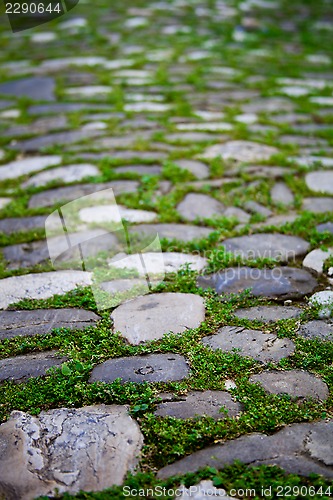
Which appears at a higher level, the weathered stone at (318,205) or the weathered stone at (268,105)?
the weathered stone at (268,105)

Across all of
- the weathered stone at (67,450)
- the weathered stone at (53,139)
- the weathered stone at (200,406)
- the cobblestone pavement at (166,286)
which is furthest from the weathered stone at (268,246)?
the weathered stone at (53,139)

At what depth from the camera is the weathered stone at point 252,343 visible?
1.99m

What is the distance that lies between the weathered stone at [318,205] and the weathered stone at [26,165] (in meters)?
1.76

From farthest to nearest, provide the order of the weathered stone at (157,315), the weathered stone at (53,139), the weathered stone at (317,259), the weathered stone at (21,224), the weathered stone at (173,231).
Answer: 1. the weathered stone at (53,139)
2. the weathered stone at (21,224)
3. the weathered stone at (173,231)
4. the weathered stone at (317,259)
5. the weathered stone at (157,315)

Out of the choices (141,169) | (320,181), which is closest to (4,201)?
(141,169)

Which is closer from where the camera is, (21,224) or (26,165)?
(21,224)

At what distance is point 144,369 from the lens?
6.31ft

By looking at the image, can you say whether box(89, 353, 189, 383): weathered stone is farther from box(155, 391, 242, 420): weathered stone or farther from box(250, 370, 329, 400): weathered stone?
box(250, 370, 329, 400): weathered stone

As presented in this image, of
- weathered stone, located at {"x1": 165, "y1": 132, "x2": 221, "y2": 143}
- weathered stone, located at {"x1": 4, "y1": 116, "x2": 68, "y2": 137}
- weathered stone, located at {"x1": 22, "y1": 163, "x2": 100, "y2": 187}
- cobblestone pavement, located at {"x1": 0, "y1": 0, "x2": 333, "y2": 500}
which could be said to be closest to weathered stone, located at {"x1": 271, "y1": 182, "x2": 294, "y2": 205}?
cobblestone pavement, located at {"x1": 0, "y1": 0, "x2": 333, "y2": 500}

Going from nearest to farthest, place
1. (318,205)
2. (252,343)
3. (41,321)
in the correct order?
(252,343), (41,321), (318,205)

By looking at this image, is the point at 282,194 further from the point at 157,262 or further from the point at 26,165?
the point at 26,165

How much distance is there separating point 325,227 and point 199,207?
28.9 inches

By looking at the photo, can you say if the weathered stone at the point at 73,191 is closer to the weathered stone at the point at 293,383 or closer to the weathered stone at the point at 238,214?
the weathered stone at the point at 238,214

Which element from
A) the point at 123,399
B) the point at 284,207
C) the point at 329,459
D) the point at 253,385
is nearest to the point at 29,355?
the point at 123,399
